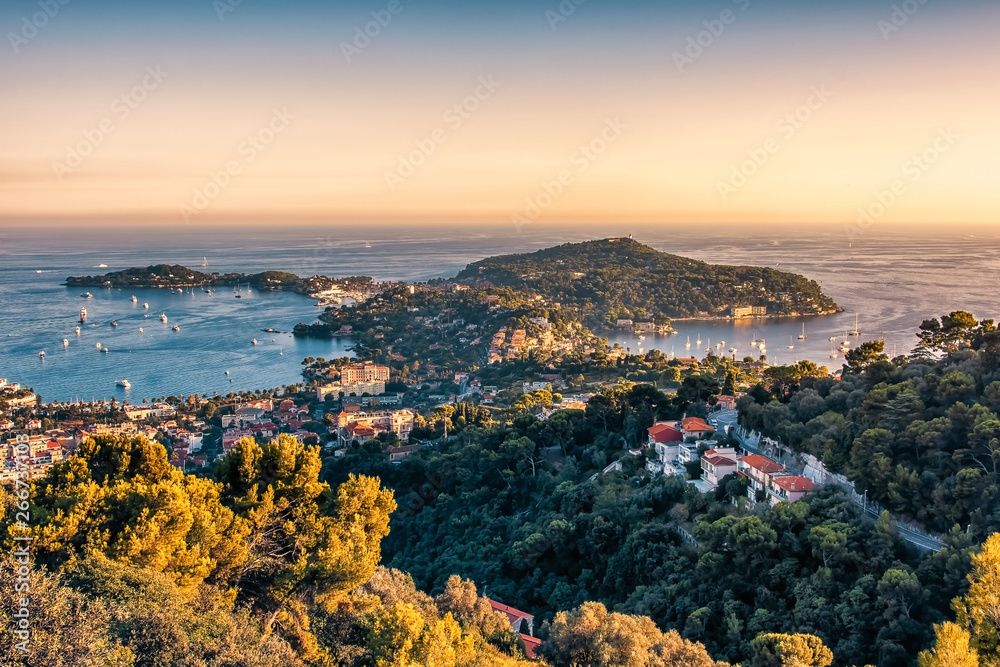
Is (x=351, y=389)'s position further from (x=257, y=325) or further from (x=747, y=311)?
(x=747, y=311)

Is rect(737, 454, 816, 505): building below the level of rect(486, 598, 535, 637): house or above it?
above

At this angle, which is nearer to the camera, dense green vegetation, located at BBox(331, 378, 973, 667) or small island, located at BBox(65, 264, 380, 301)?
dense green vegetation, located at BBox(331, 378, 973, 667)

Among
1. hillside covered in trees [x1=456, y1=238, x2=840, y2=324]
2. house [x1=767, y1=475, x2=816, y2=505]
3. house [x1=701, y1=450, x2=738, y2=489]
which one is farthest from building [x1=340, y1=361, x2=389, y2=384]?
house [x1=767, y1=475, x2=816, y2=505]

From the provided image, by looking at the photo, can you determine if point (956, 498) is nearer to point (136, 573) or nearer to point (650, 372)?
point (136, 573)

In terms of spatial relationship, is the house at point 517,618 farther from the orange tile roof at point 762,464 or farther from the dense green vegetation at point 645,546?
the orange tile roof at point 762,464

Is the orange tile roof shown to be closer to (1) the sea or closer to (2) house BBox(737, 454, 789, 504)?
(2) house BBox(737, 454, 789, 504)

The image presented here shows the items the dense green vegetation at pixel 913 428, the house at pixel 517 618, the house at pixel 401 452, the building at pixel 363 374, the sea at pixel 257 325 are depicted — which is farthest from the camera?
the sea at pixel 257 325

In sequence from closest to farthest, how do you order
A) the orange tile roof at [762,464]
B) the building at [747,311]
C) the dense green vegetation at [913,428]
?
1. the dense green vegetation at [913,428]
2. the orange tile roof at [762,464]
3. the building at [747,311]

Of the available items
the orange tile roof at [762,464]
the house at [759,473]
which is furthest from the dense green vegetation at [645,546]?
the orange tile roof at [762,464]
